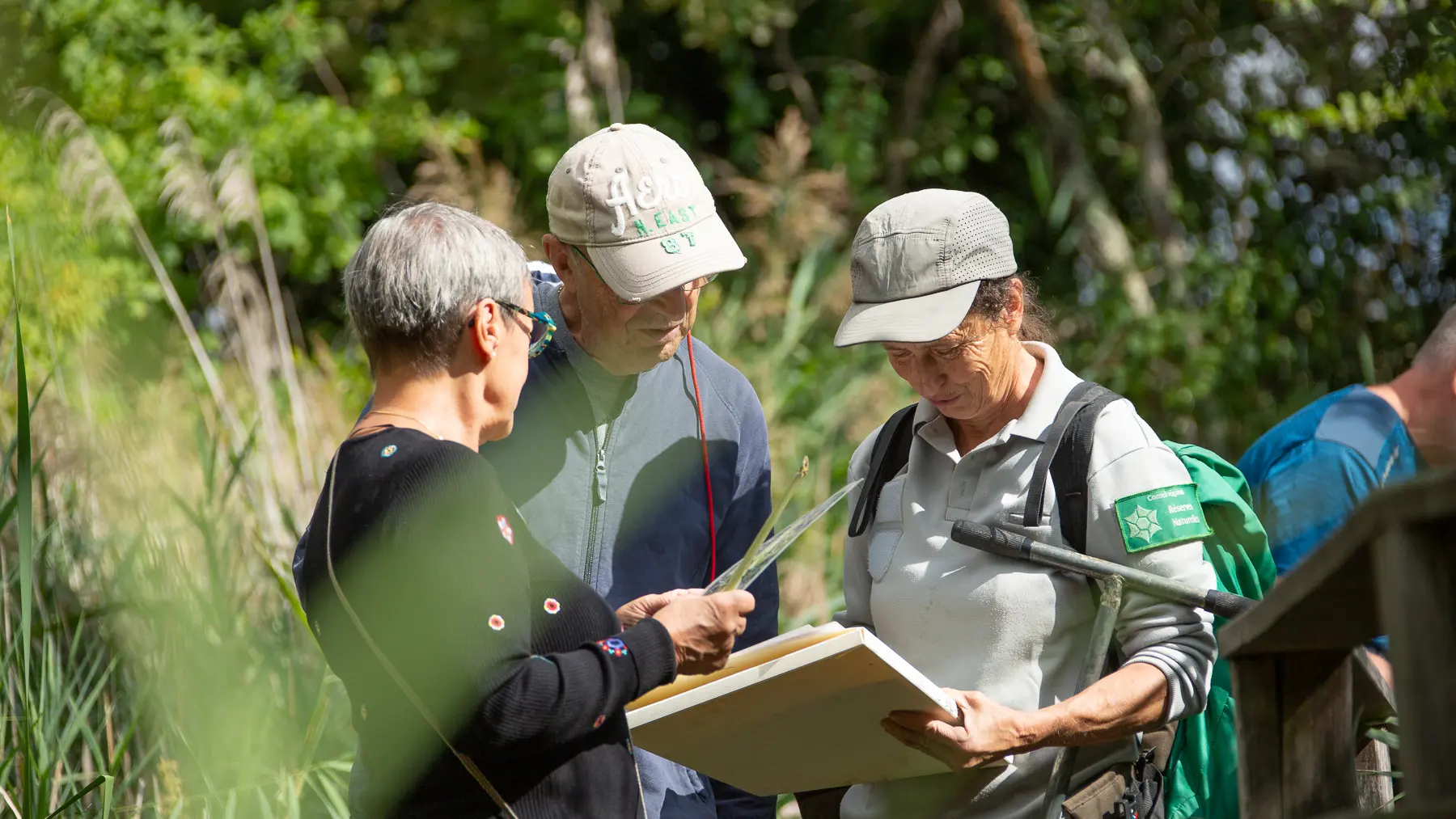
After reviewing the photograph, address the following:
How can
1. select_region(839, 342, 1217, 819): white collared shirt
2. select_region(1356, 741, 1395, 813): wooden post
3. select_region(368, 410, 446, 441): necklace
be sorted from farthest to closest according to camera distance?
select_region(1356, 741, 1395, 813): wooden post, select_region(839, 342, 1217, 819): white collared shirt, select_region(368, 410, 446, 441): necklace

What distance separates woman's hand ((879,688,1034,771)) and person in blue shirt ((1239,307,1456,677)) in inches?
37.3

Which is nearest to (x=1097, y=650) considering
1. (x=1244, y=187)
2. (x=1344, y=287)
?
(x=1344, y=287)

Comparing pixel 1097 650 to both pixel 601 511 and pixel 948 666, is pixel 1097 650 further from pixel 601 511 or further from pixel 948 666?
pixel 601 511

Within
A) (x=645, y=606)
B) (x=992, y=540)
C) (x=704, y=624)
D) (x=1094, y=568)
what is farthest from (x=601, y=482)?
(x=1094, y=568)

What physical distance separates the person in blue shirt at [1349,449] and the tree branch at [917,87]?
503cm

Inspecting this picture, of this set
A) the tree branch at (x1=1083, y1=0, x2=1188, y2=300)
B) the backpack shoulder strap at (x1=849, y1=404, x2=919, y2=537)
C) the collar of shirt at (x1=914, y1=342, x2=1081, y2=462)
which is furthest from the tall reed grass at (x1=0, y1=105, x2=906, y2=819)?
the tree branch at (x1=1083, y1=0, x2=1188, y2=300)

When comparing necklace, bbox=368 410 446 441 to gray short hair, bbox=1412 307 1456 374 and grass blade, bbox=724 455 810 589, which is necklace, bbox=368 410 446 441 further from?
gray short hair, bbox=1412 307 1456 374

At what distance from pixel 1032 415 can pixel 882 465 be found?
0.91ft

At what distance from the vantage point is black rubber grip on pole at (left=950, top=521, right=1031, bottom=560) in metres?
2.02

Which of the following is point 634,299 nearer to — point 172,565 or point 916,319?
point 916,319

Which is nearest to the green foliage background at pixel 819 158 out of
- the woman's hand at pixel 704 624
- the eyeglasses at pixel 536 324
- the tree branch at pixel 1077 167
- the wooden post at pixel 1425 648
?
the tree branch at pixel 1077 167

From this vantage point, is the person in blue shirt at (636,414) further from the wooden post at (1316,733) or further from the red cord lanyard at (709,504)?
the wooden post at (1316,733)

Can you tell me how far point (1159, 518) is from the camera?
1.99 meters

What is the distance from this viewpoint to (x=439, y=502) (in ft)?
5.33
